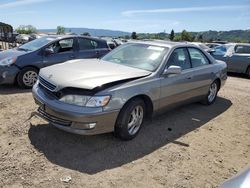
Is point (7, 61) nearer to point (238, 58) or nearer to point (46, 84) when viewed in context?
point (46, 84)

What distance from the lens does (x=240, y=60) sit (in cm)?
1238

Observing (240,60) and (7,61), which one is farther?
(240,60)

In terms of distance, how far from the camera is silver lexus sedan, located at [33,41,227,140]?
3.85 m

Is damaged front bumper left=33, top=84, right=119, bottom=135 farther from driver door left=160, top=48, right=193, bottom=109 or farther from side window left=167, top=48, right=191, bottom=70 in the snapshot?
side window left=167, top=48, right=191, bottom=70

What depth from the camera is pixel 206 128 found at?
5.36 m

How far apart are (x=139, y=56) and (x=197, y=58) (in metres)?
1.65

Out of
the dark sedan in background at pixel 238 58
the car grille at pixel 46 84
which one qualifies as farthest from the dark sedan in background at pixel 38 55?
the dark sedan in background at pixel 238 58

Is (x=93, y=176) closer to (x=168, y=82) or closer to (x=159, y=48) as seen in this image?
(x=168, y=82)

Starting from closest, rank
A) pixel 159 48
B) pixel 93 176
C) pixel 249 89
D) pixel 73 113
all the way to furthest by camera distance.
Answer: pixel 93 176 → pixel 73 113 → pixel 159 48 → pixel 249 89

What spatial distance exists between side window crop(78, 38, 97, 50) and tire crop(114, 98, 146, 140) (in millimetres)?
4494

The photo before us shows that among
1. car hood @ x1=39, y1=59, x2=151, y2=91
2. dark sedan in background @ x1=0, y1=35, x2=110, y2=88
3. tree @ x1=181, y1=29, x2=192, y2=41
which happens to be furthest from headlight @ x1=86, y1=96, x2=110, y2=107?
tree @ x1=181, y1=29, x2=192, y2=41

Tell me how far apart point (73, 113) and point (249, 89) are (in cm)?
751

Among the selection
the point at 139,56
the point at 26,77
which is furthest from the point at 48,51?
the point at 139,56

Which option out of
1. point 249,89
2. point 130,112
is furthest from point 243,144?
point 249,89
